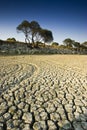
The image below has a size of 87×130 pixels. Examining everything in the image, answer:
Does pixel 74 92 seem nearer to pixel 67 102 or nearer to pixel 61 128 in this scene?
pixel 67 102

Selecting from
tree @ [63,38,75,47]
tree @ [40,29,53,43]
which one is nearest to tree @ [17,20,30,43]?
tree @ [40,29,53,43]

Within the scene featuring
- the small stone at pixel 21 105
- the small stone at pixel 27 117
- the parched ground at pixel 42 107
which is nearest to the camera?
the parched ground at pixel 42 107

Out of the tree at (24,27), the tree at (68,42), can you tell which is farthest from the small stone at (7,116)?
the tree at (68,42)

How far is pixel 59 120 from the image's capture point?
315cm

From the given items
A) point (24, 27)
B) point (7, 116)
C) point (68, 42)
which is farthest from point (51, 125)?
point (68, 42)

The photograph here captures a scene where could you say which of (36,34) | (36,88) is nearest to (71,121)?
A: (36,88)

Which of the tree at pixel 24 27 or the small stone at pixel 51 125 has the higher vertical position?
the tree at pixel 24 27

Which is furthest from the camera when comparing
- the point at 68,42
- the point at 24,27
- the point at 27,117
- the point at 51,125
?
the point at 68,42

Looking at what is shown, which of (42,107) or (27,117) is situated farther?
(42,107)

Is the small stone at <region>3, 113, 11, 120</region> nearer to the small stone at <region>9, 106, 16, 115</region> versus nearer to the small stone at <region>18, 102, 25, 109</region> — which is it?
the small stone at <region>9, 106, 16, 115</region>

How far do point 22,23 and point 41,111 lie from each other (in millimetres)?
36773

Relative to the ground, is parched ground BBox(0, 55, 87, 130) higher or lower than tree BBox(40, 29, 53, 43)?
lower

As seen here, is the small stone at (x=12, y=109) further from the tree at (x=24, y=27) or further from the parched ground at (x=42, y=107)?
the tree at (x=24, y=27)

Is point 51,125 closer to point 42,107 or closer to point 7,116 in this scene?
point 42,107
